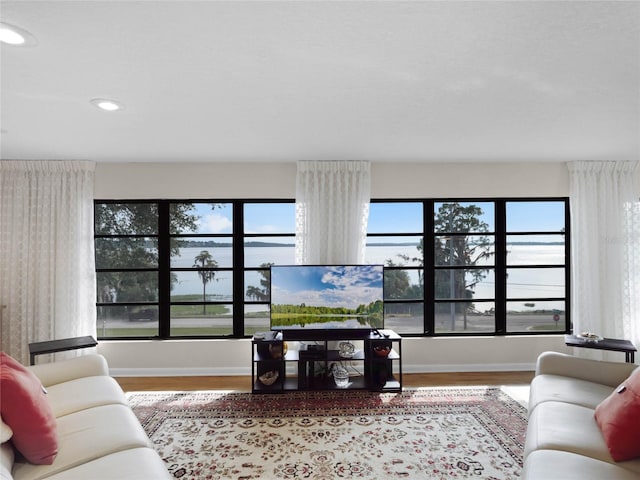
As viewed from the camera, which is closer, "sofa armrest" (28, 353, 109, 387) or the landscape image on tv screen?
"sofa armrest" (28, 353, 109, 387)

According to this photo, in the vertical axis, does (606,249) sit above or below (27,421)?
above

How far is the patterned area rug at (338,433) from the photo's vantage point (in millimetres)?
2547

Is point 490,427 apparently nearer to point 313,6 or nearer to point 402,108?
point 402,108

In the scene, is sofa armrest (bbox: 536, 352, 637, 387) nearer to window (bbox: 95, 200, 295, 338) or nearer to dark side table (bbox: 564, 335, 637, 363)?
dark side table (bbox: 564, 335, 637, 363)

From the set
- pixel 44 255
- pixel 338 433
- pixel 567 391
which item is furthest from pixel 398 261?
pixel 44 255

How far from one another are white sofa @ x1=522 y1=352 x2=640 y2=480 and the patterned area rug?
1.78 feet

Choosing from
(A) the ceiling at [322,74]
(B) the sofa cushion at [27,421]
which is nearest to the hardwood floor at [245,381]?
(B) the sofa cushion at [27,421]

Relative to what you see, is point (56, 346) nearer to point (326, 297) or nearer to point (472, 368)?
point (326, 297)

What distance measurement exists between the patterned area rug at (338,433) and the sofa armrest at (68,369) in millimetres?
660

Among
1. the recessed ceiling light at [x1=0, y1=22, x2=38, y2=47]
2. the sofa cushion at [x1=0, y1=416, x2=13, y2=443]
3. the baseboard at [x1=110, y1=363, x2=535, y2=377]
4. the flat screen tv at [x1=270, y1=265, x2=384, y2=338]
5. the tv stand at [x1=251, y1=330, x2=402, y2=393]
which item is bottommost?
the baseboard at [x1=110, y1=363, x2=535, y2=377]

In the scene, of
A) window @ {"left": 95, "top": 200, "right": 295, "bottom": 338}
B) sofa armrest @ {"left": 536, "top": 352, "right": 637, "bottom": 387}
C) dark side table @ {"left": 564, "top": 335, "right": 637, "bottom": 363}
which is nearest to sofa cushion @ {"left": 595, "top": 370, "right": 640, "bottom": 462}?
sofa armrest @ {"left": 536, "top": 352, "right": 637, "bottom": 387}

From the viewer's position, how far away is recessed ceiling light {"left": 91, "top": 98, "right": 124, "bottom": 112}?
2.46 metres

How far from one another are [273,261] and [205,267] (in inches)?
32.0

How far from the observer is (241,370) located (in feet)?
14.5
